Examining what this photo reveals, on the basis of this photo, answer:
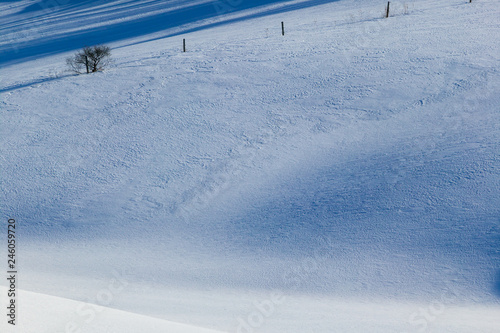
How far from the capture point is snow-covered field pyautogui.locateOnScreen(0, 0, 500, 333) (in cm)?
702

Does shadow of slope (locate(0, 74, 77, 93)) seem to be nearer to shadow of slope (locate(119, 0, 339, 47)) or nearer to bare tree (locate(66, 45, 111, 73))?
bare tree (locate(66, 45, 111, 73))

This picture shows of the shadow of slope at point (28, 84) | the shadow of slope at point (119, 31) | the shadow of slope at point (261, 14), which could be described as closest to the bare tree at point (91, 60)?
the shadow of slope at point (28, 84)

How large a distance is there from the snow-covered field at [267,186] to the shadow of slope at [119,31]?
358 inches

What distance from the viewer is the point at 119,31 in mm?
28250

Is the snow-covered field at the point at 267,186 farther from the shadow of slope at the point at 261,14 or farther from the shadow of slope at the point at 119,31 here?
the shadow of slope at the point at 119,31

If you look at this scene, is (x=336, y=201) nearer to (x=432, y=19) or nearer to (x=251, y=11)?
(x=432, y=19)

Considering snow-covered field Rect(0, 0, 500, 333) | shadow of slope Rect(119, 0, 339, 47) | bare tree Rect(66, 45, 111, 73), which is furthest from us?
shadow of slope Rect(119, 0, 339, 47)

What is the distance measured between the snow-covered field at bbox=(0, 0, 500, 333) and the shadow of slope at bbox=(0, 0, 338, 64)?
9088mm

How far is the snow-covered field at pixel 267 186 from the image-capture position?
702cm

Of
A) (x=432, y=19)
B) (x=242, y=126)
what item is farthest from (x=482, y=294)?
(x=432, y=19)

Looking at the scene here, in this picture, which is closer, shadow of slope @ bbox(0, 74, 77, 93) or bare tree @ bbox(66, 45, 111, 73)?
shadow of slope @ bbox(0, 74, 77, 93)

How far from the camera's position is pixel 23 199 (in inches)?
400

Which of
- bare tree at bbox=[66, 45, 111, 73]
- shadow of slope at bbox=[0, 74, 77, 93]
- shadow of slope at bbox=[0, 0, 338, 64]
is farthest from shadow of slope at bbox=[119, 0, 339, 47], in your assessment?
shadow of slope at bbox=[0, 74, 77, 93]

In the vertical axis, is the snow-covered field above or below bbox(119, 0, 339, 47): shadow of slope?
below
